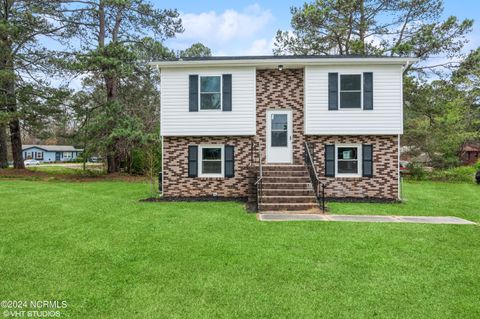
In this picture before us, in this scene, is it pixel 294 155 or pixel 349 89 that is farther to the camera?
pixel 294 155

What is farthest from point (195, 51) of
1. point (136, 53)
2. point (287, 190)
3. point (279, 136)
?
point (287, 190)

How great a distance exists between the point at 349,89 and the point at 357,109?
2.59 feet

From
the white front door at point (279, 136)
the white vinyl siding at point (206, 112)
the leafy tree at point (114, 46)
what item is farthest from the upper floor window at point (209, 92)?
the leafy tree at point (114, 46)

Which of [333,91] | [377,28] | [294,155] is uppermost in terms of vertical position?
[377,28]

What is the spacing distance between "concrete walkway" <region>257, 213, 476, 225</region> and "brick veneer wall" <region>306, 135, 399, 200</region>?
9.84 ft

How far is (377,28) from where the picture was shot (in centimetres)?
2067

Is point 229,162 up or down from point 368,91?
down

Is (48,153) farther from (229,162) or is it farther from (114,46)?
(229,162)

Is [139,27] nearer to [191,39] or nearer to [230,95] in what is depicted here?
[191,39]

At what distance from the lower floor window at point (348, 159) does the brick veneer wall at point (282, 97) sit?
1434mm

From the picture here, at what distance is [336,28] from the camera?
2066cm

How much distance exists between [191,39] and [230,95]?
1403cm

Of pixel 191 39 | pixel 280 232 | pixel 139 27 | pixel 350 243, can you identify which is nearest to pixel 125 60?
pixel 139 27

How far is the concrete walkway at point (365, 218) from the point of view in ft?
25.5
